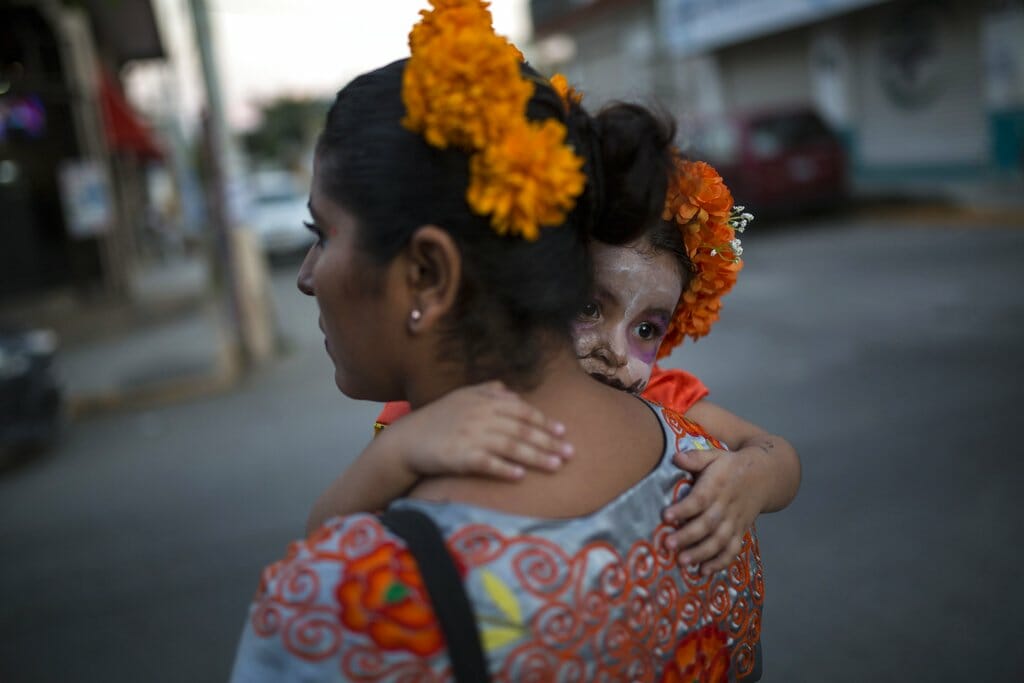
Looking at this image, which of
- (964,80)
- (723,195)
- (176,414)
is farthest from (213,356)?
(964,80)

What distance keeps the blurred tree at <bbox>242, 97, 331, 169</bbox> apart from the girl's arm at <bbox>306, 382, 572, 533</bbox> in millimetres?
58279

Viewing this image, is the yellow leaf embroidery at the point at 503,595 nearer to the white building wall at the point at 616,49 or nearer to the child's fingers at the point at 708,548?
the child's fingers at the point at 708,548

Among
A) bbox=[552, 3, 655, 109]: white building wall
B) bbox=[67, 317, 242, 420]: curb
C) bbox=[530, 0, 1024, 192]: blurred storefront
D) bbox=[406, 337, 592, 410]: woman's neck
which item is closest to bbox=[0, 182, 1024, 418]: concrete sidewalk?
bbox=[67, 317, 242, 420]: curb

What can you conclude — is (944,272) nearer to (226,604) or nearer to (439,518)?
(226,604)

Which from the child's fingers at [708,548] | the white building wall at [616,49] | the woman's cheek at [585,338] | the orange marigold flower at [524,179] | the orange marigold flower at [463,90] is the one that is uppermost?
the white building wall at [616,49]

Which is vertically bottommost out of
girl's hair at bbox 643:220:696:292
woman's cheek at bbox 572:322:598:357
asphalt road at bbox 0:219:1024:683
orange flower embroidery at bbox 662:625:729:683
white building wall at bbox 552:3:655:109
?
asphalt road at bbox 0:219:1024:683

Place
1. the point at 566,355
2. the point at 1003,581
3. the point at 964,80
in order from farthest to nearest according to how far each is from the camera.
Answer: the point at 964,80 < the point at 1003,581 < the point at 566,355

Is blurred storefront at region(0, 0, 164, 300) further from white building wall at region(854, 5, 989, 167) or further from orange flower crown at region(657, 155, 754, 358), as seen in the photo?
white building wall at region(854, 5, 989, 167)

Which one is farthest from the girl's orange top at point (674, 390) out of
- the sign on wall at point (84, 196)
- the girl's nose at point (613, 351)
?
the sign on wall at point (84, 196)

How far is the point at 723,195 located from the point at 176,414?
22.5ft

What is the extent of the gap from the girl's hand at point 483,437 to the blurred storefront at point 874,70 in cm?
1036

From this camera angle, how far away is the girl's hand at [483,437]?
43.2 inches

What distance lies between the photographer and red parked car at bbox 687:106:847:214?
45.7ft

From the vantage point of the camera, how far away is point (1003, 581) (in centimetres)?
357
